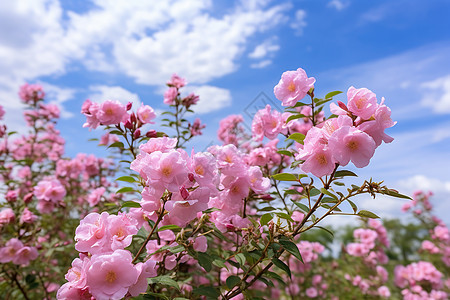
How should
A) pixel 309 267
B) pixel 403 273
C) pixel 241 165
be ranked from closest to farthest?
1. pixel 241 165
2. pixel 309 267
3. pixel 403 273

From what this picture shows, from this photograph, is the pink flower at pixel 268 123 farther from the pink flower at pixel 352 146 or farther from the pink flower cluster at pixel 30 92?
the pink flower cluster at pixel 30 92

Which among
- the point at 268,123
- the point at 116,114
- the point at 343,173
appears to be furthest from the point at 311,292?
the point at 116,114

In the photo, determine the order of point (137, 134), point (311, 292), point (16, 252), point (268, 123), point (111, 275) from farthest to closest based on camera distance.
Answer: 1. point (311, 292)
2. point (16, 252)
3. point (268, 123)
4. point (137, 134)
5. point (111, 275)

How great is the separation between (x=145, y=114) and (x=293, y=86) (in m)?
0.79

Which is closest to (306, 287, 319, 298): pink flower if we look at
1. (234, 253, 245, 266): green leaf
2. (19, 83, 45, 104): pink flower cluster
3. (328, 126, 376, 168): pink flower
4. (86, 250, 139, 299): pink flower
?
(234, 253, 245, 266): green leaf

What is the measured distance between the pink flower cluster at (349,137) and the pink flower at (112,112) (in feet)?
3.25

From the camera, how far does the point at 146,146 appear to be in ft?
4.29

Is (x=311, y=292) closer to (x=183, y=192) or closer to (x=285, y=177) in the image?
(x=285, y=177)

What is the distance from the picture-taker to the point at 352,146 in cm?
115

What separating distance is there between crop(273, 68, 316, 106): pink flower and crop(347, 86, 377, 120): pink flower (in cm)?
28

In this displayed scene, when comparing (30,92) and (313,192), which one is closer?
(313,192)

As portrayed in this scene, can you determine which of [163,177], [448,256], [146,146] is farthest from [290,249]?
[448,256]

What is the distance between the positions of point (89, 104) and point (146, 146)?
79cm

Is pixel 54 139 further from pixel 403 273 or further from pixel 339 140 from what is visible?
pixel 403 273
